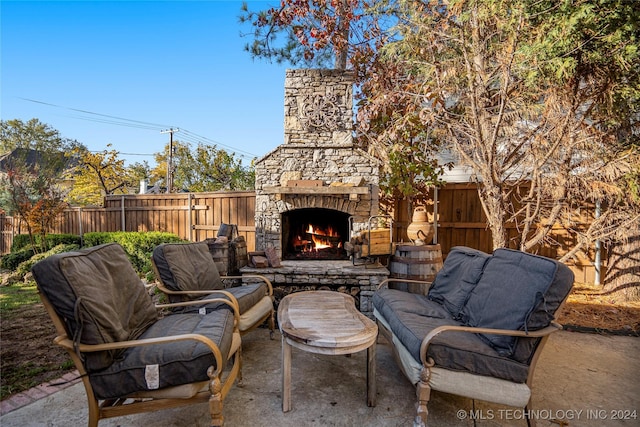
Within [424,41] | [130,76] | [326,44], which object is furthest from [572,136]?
[130,76]

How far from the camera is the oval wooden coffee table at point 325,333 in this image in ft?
6.22

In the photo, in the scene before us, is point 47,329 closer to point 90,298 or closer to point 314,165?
point 90,298

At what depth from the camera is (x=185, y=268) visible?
2807 millimetres

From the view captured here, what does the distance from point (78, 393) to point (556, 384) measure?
3.66 m

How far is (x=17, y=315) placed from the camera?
4059mm

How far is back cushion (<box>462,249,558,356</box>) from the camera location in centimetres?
183

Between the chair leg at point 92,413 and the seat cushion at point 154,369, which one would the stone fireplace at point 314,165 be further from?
the chair leg at point 92,413

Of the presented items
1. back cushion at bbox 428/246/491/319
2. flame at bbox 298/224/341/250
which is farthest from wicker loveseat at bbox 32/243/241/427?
flame at bbox 298/224/341/250

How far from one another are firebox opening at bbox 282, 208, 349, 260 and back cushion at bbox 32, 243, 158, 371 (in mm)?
3070

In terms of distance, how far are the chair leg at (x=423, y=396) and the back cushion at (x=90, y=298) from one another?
67.4 inches

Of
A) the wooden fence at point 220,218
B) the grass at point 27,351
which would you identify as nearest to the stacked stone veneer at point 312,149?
the wooden fence at point 220,218

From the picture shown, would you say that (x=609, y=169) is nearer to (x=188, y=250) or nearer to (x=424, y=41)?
(x=424, y=41)

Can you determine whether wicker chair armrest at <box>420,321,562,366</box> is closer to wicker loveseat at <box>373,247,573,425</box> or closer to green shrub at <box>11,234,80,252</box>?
wicker loveseat at <box>373,247,573,425</box>

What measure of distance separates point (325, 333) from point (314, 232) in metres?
3.48
